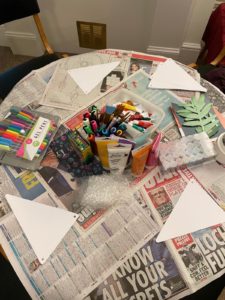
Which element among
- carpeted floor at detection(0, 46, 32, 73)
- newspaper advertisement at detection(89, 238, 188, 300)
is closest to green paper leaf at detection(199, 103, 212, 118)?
newspaper advertisement at detection(89, 238, 188, 300)

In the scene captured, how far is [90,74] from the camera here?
953 mm

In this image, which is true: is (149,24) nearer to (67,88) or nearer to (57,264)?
(67,88)

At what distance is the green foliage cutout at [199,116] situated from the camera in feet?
2.67

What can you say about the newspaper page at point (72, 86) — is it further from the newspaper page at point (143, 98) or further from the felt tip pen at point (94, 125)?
the felt tip pen at point (94, 125)

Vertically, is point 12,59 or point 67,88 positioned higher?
point 67,88

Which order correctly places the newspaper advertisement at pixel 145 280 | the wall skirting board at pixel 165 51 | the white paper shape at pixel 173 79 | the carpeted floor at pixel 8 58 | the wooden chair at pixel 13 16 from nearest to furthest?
the newspaper advertisement at pixel 145 280 → the white paper shape at pixel 173 79 → the wooden chair at pixel 13 16 → the wall skirting board at pixel 165 51 → the carpeted floor at pixel 8 58

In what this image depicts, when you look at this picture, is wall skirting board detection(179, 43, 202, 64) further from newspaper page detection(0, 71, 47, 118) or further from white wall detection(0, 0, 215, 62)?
newspaper page detection(0, 71, 47, 118)

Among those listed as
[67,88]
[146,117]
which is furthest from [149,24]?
[146,117]

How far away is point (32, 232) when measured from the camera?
0.66m

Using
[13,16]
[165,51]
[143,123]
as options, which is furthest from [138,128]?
[165,51]

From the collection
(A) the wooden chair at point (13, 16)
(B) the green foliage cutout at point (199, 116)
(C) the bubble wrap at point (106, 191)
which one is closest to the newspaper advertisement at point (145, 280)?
(C) the bubble wrap at point (106, 191)

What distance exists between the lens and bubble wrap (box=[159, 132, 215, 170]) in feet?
2.39

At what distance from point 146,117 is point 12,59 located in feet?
5.19

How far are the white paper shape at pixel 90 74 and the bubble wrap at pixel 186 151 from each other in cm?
36
